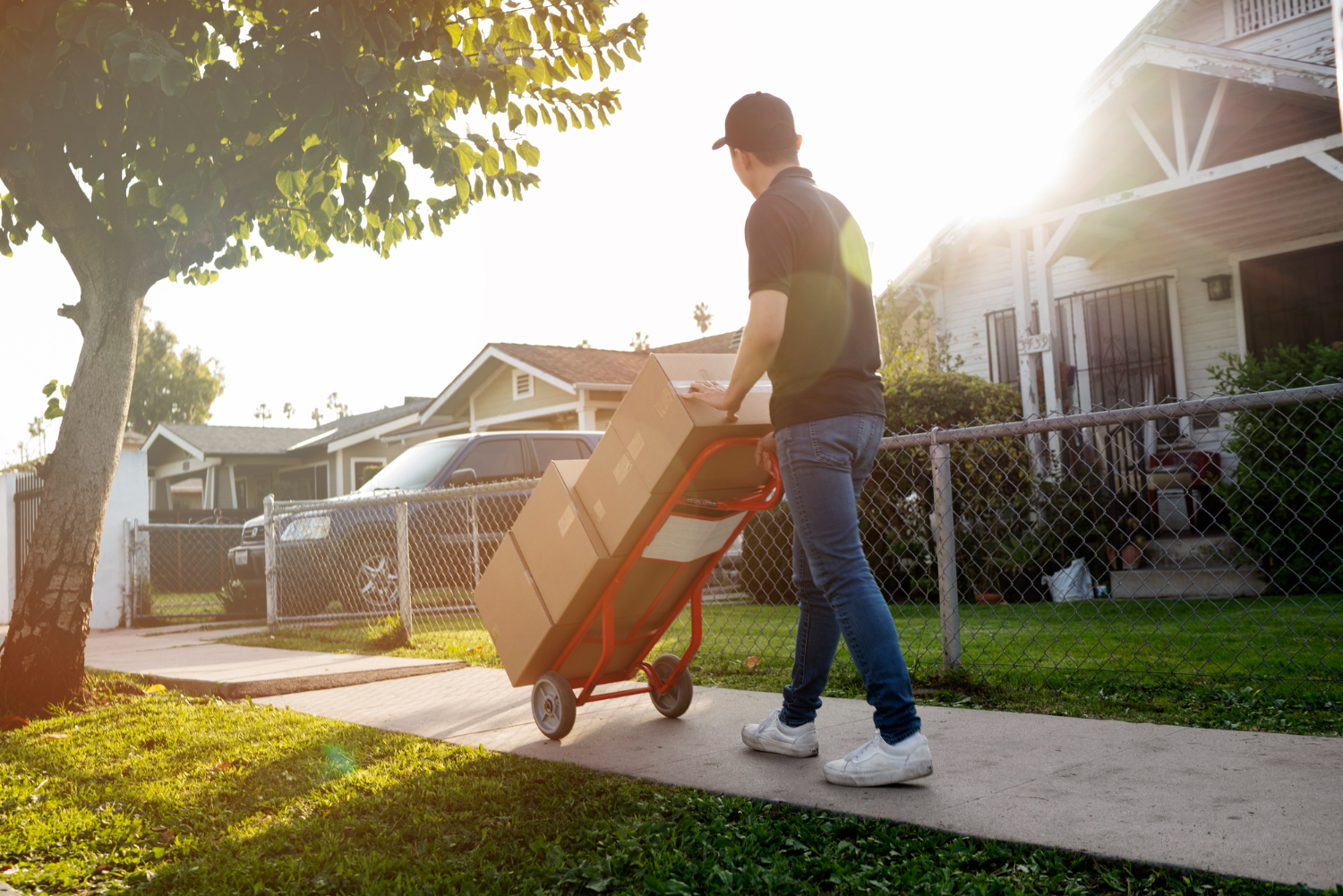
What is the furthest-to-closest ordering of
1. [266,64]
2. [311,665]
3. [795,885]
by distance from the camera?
[311,665]
[266,64]
[795,885]

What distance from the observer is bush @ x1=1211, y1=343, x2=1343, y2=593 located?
7.26 m

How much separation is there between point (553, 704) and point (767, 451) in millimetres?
1361

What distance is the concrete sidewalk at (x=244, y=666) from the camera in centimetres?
557

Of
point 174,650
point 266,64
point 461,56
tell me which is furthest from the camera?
point 174,650

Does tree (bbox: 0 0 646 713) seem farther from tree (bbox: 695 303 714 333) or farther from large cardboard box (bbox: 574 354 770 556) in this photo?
tree (bbox: 695 303 714 333)

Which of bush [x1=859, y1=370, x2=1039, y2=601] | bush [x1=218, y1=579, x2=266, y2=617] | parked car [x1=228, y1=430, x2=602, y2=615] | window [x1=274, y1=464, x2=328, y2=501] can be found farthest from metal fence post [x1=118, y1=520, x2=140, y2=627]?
window [x1=274, y1=464, x2=328, y2=501]

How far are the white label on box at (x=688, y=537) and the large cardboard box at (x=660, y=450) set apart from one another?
3.9 inches

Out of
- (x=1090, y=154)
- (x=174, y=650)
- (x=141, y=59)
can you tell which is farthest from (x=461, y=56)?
(x=1090, y=154)

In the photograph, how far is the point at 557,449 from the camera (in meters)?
11.5

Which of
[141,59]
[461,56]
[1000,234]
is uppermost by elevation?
[1000,234]

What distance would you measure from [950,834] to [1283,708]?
2.04 metres

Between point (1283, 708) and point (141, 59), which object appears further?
point (141, 59)

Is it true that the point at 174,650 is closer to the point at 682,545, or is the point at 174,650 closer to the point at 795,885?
the point at 682,545

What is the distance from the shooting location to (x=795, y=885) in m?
2.23
